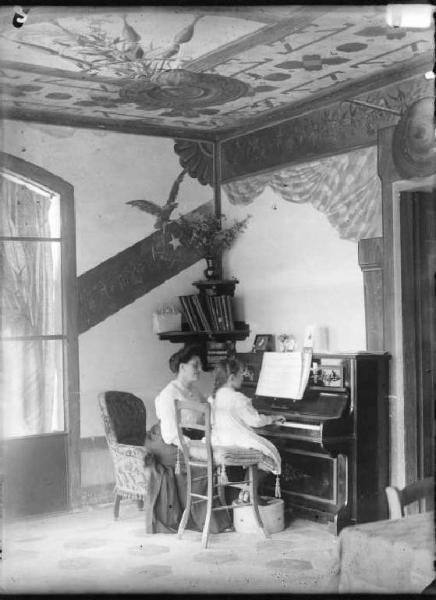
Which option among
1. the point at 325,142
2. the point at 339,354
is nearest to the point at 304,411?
the point at 339,354

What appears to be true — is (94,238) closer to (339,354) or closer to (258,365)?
(258,365)

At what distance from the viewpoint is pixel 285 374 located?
648cm

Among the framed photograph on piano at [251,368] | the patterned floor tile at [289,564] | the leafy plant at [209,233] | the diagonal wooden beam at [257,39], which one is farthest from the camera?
the leafy plant at [209,233]

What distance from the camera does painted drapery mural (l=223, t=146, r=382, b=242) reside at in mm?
6223

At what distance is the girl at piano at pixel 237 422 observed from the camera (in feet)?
19.5

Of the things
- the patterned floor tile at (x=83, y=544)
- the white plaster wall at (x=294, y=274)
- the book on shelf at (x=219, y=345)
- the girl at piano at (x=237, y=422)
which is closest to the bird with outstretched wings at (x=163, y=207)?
the white plaster wall at (x=294, y=274)

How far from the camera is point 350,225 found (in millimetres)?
6461

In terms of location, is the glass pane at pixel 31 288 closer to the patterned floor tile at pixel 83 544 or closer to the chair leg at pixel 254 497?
the patterned floor tile at pixel 83 544

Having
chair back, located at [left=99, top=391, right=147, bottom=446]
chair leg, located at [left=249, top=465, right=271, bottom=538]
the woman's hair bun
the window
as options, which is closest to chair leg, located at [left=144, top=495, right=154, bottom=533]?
chair back, located at [left=99, top=391, right=147, bottom=446]

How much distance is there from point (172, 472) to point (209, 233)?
261 centimetres

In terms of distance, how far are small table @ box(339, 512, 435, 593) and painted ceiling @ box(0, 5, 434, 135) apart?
9.37 feet

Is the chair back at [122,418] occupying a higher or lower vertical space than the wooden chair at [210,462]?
higher

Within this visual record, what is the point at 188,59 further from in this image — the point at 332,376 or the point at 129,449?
the point at 129,449

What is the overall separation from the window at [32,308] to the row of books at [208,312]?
122 cm
